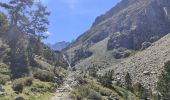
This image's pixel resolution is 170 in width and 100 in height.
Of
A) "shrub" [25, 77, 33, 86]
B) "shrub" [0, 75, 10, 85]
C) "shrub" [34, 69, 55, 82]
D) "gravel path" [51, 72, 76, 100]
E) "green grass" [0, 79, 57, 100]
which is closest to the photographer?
"green grass" [0, 79, 57, 100]

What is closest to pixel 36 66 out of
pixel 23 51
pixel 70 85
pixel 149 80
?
pixel 23 51

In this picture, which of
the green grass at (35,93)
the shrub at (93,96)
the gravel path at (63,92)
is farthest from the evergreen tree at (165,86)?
the green grass at (35,93)

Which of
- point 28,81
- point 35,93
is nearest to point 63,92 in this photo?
point 35,93

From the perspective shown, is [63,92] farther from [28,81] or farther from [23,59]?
[23,59]

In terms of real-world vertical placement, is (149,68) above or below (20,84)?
above

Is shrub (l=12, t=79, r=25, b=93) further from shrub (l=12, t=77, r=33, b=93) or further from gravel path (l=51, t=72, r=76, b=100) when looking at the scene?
gravel path (l=51, t=72, r=76, b=100)

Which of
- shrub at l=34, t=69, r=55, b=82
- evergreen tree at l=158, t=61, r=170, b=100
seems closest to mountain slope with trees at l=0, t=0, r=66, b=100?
shrub at l=34, t=69, r=55, b=82

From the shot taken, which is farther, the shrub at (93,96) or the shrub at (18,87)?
the shrub at (93,96)

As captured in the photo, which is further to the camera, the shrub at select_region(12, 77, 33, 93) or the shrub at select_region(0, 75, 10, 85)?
the shrub at select_region(0, 75, 10, 85)

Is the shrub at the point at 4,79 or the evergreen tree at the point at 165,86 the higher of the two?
the shrub at the point at 4,79

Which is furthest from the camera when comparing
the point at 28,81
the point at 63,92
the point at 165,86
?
the point at 165,86

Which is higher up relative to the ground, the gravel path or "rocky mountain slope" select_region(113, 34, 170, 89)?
"rocky mountain slope" select_region(113, 34, 170, 89)

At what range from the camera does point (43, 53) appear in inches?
3917

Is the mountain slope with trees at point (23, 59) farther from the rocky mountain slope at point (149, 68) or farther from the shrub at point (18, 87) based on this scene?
the rocky mountain slope at point (149, 68)
